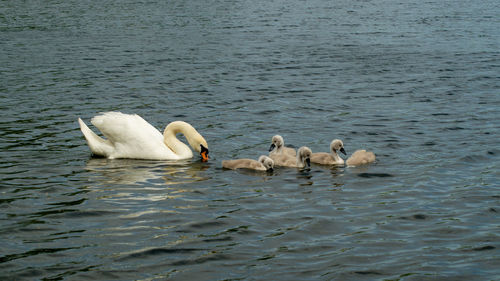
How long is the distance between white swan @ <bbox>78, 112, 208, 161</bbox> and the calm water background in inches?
13.0

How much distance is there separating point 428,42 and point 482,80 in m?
8.81

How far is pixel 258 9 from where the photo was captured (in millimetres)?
48969

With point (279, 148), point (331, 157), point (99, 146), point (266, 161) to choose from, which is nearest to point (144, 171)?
point (99, 146)

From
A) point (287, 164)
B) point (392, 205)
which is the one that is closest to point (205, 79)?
point (287, 164)

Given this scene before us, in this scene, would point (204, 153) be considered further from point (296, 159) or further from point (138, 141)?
point (296, 159)

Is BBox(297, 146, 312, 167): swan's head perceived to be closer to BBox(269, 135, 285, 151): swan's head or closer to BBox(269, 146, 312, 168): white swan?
BBox(269, 146, 312, 168): white swan

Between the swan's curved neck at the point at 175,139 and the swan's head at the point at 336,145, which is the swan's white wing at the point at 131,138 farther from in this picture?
the swan's head at the point at 336,145

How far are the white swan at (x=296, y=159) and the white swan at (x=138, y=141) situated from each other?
1401 millimetres

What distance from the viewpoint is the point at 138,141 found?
569 inches

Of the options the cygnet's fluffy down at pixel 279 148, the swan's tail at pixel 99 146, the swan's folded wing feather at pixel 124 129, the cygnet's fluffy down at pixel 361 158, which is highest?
the swan's folded wing feather at pixel 124 129

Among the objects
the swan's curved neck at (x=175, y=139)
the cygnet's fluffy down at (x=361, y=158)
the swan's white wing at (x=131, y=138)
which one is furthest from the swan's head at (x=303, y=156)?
the swan's white wing at (x=131, y=138)

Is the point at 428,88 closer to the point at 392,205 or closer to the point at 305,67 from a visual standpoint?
the point at 305,67

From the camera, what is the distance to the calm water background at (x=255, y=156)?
932cm

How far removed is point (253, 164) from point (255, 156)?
122 centimetres
